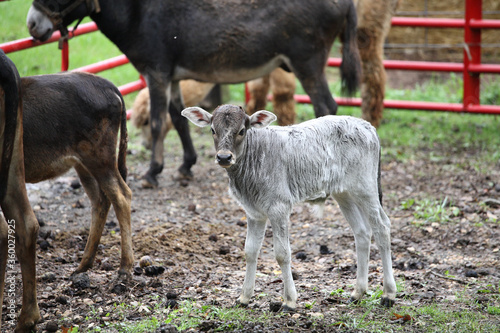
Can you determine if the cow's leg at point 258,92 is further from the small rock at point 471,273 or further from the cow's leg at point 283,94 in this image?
the small rock at point 471,273

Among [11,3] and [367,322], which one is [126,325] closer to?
[367,322]

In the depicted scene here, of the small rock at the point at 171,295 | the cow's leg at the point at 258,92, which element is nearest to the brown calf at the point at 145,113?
the cow's leg at the point at 258,92

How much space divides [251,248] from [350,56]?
431 cm

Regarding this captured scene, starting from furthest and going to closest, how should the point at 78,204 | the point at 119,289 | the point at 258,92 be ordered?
the point at 258,92 → the point at 78,204 → the point at 119,289

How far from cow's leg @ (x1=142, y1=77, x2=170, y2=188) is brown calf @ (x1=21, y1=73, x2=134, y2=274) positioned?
2483 mm

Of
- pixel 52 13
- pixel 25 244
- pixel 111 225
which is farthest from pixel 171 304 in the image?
pixel 52 13

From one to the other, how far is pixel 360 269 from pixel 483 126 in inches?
250

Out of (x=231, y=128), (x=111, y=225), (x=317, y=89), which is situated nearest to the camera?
(x=231, y=128)

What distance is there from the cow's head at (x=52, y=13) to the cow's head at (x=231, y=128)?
3597mm

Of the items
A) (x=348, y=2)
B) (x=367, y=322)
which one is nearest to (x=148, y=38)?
(x=348, y=2)

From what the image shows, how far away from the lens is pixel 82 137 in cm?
479

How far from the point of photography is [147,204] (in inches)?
281

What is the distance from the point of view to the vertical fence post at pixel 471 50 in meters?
9.98

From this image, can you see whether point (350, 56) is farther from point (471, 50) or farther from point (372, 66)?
point (471, 50)
